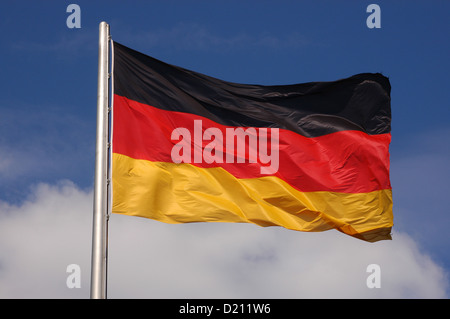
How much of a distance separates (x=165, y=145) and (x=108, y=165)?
171 cm

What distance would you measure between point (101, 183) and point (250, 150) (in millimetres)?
4073

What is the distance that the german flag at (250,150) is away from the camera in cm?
1295

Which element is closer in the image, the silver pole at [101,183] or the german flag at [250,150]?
the silver pole at [101,183]

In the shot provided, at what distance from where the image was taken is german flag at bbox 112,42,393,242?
12945 mm

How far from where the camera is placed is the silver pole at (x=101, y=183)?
10672mm

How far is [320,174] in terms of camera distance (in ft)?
48.3

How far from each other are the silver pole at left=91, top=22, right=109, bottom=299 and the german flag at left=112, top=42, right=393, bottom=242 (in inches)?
23.8

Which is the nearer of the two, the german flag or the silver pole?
the silver pole

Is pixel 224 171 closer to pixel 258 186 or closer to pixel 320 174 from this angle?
pixel 258 186

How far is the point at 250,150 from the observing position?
47.8 feet

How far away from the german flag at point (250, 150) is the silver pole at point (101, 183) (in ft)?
1.99

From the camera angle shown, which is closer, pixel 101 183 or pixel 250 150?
pixel 101 183

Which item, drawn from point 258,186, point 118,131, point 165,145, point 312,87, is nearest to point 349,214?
point 258,186

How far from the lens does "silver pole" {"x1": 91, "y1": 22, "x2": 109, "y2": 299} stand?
1067 centimetres
